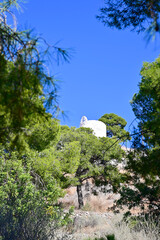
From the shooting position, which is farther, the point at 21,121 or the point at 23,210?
the point at 23,210

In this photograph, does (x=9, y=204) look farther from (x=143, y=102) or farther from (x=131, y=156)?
(x=143, y=102)

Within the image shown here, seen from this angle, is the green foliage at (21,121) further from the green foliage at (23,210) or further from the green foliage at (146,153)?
the green foliage at (146,153)

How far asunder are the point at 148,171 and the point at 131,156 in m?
0.86

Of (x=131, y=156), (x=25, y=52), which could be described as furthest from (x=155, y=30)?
(x=131, y=156)

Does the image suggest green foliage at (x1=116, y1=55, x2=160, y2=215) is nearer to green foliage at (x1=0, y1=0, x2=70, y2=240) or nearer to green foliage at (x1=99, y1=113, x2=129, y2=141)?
green foliage at (x1=0, y1=0, x2=70, y2=240)

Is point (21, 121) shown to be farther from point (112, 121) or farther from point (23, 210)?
point (112, 121)

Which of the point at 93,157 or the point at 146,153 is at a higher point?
the point at 93,157

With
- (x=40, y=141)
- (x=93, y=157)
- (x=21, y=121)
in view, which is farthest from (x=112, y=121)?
(x=21, y=121)

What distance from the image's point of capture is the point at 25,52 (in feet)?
9.68

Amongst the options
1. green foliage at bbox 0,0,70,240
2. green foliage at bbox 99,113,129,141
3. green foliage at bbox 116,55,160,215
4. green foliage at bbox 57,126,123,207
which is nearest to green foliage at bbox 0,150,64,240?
green foliage at bbox 0,0,70,240

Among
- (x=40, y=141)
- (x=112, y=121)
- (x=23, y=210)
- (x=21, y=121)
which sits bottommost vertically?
(x=23, y=210)

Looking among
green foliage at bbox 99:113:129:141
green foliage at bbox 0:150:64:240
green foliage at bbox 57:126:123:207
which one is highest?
green foliage at bbox 99:113:129:141

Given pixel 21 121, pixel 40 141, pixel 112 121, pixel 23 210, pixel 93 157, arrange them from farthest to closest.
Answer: pixel 112 121 → pixel 93 157 → pixel 40 141 → pixel 23 210 → pixel 21 121

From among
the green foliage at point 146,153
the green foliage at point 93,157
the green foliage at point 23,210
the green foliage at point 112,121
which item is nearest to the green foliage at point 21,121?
the green foliage at point 23,210
